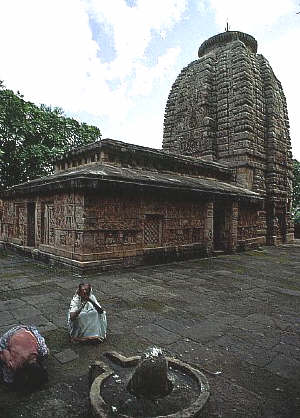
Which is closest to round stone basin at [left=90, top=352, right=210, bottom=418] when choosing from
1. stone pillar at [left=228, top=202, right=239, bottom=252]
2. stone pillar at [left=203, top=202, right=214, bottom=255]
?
stone pillar at [left=203, top=202, right=214, bottom=255]

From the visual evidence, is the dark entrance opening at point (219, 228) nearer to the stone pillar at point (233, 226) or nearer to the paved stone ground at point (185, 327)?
the stone pillar at point (233, 226)

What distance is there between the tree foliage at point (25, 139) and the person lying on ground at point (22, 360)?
15.7 metres

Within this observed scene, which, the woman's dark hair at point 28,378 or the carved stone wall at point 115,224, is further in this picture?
the carved stone wall at point 115,224

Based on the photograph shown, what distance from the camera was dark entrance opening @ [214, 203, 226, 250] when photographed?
12.6 metres

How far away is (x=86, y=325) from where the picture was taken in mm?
3682

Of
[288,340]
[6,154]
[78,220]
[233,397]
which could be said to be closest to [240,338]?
[288,340]

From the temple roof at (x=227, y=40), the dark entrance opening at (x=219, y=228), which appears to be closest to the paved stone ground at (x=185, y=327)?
the dark entrance opening at (x=219, y=228)

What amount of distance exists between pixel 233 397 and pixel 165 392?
653mm

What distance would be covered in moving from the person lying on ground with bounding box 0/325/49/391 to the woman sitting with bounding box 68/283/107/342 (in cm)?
70

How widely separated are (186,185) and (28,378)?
7.86m

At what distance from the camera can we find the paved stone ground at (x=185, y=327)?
2.57 metres

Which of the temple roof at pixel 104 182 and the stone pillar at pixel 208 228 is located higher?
the temple roof at pixel 104 182

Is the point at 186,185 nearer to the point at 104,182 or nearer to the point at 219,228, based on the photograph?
the point at 104,182

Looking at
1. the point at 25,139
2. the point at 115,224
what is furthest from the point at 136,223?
the point at 25,139
